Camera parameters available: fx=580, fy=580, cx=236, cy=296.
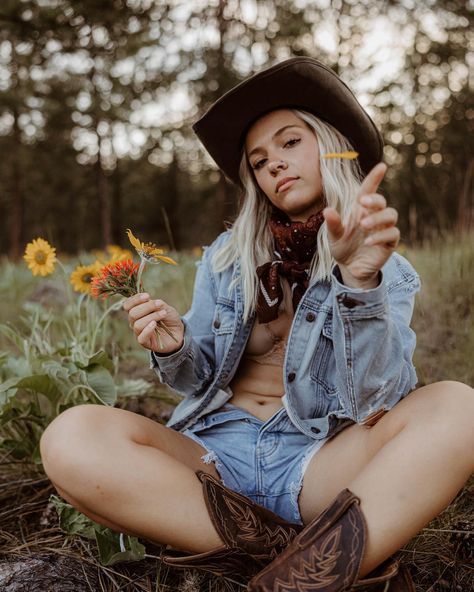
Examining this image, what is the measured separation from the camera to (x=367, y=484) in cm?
134

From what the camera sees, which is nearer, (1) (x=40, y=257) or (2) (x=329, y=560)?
(2) (x=329, y=560)

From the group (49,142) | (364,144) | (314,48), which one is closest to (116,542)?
(364,144)

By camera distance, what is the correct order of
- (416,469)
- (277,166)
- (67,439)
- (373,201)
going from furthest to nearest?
(277,166) < (67,439) < (416,469) < (373,201)

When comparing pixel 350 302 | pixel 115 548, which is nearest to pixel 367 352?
pixel 350 302

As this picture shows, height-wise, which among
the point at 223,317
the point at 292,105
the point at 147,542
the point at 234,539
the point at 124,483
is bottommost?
the point at 147,542

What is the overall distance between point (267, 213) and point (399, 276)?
586mm

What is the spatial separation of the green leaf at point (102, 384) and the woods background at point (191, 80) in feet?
10.6

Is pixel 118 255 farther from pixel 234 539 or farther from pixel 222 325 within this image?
pixel 234 539

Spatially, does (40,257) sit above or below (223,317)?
above

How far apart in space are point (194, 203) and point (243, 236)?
56.7 feet

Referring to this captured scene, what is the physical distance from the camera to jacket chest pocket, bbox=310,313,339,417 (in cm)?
175

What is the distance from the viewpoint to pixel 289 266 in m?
1.86

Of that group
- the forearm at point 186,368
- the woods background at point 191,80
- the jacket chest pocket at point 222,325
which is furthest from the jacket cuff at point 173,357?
the woods background at point 191,80

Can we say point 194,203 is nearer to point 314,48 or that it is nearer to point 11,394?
point 314,48
